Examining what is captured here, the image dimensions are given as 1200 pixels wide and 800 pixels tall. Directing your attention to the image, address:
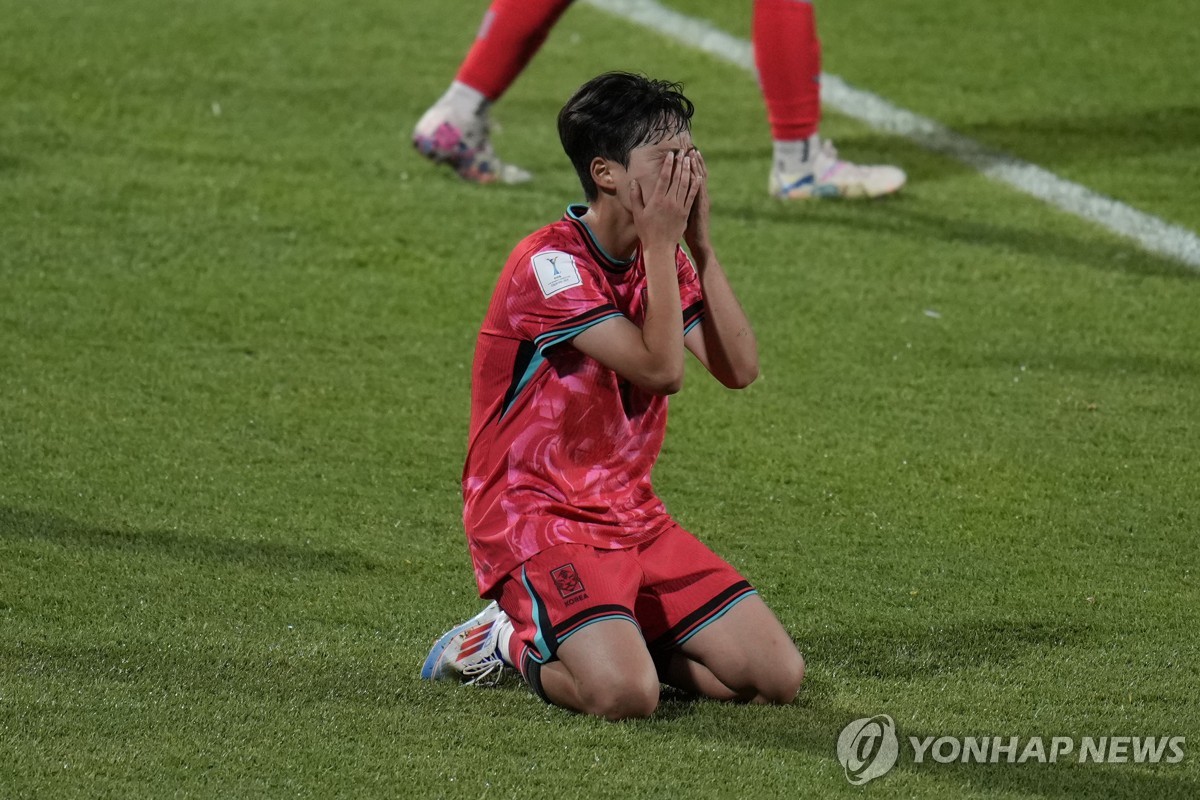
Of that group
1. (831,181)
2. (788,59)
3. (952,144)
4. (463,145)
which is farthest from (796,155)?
(463,145)

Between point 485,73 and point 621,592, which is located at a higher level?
point 485,73

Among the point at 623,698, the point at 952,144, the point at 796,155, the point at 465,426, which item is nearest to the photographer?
the point at 623,698

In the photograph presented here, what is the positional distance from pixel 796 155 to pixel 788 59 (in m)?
0.35

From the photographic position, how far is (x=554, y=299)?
2.85m

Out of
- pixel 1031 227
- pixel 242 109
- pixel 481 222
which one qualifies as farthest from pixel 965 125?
pixel 242 109

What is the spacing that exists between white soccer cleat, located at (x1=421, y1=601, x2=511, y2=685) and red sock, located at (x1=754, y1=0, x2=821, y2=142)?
3.05m

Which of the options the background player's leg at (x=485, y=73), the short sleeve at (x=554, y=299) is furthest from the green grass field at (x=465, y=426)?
the short sleeve at (x=554, y=299)

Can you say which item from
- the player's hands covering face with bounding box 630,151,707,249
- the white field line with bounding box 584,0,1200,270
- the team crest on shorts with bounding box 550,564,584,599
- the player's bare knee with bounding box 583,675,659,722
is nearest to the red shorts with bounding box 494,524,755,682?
the team crest on shorts with bounding box 550,564,584,599

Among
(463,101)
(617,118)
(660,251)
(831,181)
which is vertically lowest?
(831,181)

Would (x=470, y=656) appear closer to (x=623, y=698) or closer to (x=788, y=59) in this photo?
(x=623, y=698)

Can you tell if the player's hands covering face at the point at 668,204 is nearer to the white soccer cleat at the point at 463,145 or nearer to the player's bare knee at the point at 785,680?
the player's bare knee at the point at 785,680

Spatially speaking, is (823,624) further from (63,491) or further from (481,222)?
(481,222)

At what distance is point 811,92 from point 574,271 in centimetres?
299

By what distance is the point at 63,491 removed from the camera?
373cm
